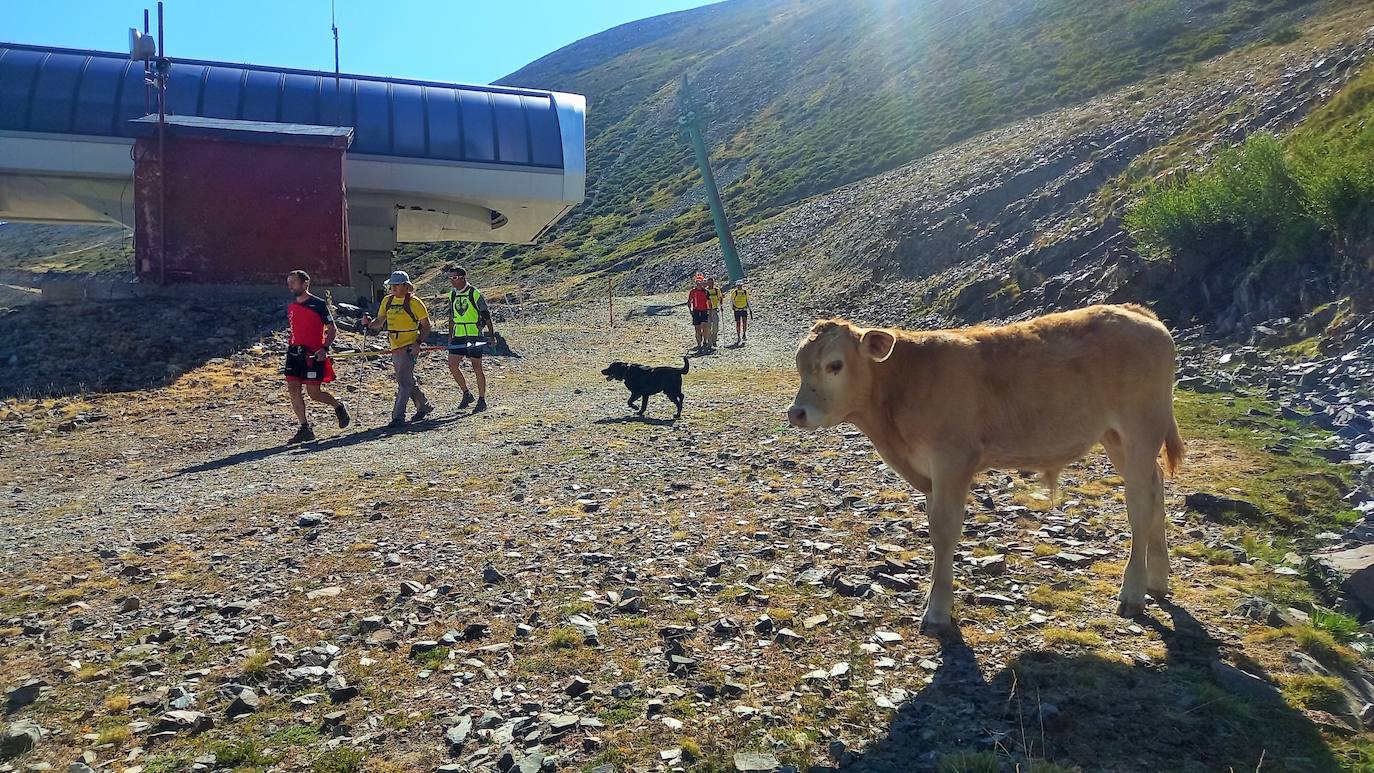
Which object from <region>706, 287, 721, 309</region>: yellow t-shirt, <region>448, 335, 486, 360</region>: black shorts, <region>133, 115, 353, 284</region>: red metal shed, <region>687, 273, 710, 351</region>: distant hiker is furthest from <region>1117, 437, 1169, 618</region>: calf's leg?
<region>133, 115, 353, 284</region>: red metal shed

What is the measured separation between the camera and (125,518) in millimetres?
9703

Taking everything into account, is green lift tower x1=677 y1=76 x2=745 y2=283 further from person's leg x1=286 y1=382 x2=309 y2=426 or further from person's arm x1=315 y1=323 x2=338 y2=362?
person's leg x1=286 y1=382 x2=309 y2=426

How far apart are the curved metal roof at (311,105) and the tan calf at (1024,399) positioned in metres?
33.7

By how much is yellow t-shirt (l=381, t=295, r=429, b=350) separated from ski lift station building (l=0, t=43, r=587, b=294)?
16047 millimetres

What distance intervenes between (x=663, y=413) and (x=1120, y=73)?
57391mm

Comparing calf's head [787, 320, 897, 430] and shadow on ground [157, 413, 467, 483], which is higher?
calf's head [787, 320, 897, 430]

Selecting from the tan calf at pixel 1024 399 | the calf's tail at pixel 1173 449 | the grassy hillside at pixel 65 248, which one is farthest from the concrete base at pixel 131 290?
the grassy hillside at pixel 65 248

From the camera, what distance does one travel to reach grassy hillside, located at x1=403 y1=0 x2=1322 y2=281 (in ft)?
210

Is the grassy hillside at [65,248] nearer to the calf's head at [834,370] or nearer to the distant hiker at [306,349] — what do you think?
the distant hiker at [306,349]

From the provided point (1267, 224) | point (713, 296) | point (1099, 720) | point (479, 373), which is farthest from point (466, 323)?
point (1267, 224)

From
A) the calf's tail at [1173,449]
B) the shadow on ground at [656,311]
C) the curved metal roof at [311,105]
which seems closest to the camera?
the calf's tail at [1173,449]

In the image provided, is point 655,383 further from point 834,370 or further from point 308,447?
point 834,370

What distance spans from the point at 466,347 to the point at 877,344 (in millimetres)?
12366

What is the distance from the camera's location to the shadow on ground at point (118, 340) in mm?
18891
